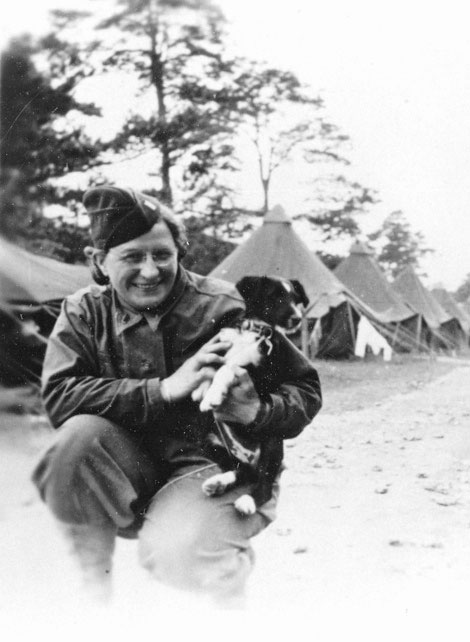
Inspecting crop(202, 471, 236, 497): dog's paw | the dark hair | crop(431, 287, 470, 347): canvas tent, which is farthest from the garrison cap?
crop(431, 287, 470, 347): canvas tent

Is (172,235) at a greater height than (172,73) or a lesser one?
lesser

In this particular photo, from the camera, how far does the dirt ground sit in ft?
4.92

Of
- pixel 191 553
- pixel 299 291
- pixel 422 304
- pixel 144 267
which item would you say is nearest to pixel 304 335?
pixel 299 291

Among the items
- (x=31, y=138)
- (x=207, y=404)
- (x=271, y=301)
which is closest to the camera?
(x=207, y=404)

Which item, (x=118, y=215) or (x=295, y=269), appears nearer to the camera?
(x=118, y=215)

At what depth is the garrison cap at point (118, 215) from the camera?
1275mm

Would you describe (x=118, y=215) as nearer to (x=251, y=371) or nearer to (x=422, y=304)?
(x=251, y=371)

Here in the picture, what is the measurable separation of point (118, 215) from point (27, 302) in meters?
0.44

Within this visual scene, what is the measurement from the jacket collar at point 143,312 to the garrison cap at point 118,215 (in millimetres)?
118

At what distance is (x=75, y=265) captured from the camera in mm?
1457

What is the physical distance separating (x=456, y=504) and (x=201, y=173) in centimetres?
112

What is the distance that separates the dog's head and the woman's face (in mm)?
172

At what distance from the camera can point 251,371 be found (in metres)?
1.29

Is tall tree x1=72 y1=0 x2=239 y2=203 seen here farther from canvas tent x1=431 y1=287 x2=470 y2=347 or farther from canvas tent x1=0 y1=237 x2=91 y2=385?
canvas tent x1=431 y1=287 x2=470 y2=347
